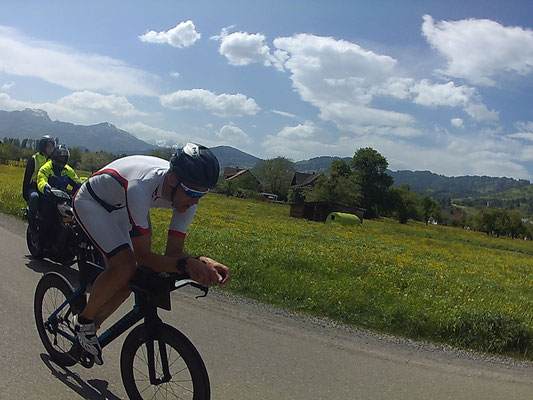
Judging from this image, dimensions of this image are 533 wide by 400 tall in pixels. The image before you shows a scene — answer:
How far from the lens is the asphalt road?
3660 mm

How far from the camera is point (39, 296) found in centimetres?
408

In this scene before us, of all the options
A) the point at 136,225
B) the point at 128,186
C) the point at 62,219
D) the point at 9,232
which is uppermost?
the point at 128,186

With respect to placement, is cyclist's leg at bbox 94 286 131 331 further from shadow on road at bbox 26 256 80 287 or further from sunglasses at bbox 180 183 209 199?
shadow on road at bbox 26 256 80 287

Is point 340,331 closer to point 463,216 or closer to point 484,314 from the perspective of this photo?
point 484,314

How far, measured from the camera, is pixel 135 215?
2.84m

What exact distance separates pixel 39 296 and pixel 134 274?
1.64m

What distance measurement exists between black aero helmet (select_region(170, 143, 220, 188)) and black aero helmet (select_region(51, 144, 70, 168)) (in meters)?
5.46

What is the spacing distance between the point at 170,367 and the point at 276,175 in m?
114

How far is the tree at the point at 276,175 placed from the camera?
4562 inches

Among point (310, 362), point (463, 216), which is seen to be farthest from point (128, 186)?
point (463, 216)

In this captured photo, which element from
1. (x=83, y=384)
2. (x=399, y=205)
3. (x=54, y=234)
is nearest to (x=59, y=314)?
(x=83, y=384)

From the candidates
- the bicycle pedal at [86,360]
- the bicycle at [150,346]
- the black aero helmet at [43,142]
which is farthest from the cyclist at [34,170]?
the bicycle pedal at [86,360]

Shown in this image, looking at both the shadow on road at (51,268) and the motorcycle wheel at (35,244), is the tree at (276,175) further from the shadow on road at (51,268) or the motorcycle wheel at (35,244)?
the shadow on road at (51,268)

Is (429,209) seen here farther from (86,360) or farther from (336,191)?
(86,360)
